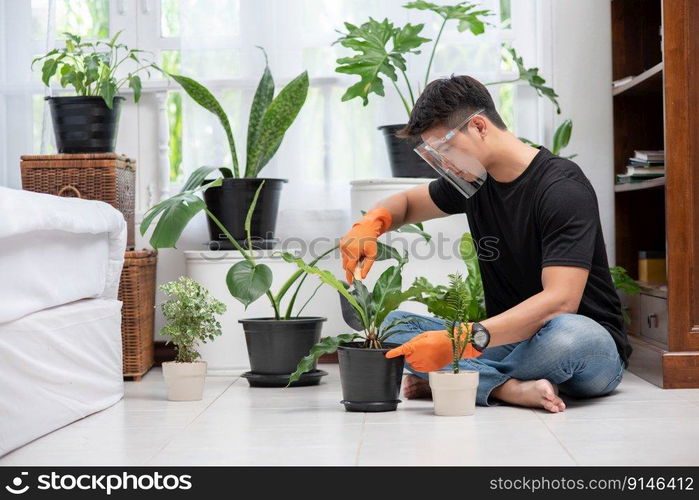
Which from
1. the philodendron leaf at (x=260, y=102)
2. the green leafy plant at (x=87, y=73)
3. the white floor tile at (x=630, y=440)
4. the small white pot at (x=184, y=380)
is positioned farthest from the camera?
the philodendron leaf at (x=260, y=102)

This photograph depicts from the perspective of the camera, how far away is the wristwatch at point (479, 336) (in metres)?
1.87

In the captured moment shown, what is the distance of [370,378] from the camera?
1.97m

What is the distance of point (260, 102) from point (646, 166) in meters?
1.21

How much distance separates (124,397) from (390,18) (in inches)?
60.4

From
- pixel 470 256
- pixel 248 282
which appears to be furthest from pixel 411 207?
pixel 248 282

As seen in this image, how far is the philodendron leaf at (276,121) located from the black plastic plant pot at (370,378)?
3.29ft

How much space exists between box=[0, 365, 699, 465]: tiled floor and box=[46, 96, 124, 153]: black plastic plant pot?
2.98 feet

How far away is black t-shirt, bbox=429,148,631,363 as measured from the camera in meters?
1.96

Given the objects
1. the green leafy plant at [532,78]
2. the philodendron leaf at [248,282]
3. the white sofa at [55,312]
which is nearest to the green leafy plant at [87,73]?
the white sofa at [55,312]

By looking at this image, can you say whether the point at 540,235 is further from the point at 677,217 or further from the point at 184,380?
the point at 184,380

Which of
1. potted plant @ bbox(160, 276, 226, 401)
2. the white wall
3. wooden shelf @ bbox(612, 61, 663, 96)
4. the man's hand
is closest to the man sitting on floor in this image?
the man's hand

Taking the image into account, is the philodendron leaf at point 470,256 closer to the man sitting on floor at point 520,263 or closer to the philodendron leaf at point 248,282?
the man sitting on floor at point 520,263

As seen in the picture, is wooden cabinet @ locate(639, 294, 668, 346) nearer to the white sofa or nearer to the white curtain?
the white curtain
